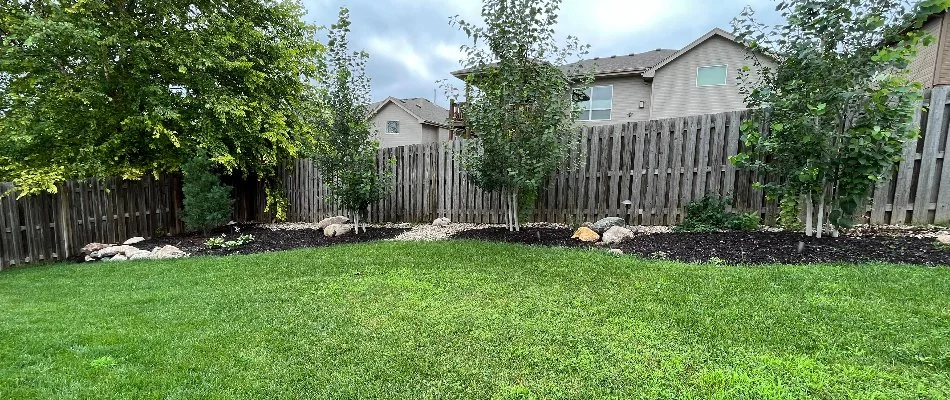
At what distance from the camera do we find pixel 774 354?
2262mm

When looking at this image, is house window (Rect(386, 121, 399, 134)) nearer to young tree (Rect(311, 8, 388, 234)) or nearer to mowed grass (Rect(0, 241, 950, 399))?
young tree (Rect(311, 8, 388, 234))

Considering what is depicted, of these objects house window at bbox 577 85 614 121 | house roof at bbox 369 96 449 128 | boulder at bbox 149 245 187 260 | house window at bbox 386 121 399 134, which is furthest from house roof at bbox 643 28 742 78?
boulder at bbox 149 245 187 260

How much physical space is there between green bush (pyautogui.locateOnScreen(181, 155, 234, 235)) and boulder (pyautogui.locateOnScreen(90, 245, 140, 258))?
121 centimetres

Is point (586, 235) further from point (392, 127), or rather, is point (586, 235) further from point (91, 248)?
point (392, 127)

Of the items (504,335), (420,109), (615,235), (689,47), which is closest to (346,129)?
(615,235)

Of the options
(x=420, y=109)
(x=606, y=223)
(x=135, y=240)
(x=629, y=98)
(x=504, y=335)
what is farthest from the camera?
(x=420, y=109)

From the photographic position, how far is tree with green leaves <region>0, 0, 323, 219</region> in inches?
272

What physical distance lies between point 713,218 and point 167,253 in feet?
26.5

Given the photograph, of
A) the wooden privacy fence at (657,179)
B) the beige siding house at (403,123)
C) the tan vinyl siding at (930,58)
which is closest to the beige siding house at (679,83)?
the tan vinyl siding at (930,58)

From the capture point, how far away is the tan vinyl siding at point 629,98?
633 inches

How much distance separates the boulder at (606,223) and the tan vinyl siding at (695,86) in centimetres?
1085

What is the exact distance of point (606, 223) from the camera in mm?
6246

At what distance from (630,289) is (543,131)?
2698 millimetres

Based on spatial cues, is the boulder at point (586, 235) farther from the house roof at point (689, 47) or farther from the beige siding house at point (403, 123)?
the beige siding house at point (403, 123)
